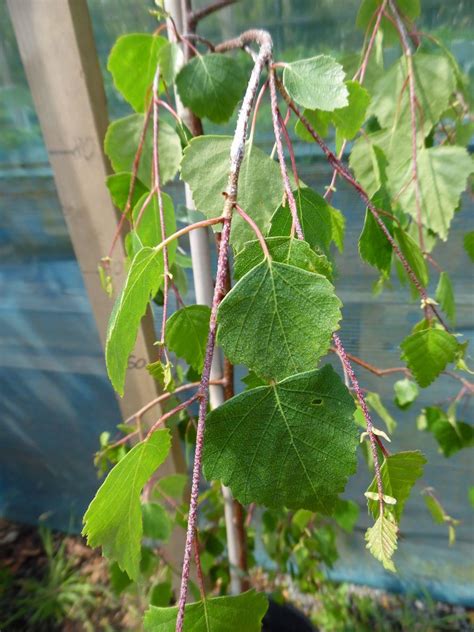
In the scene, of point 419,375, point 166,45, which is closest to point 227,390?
point 419,375

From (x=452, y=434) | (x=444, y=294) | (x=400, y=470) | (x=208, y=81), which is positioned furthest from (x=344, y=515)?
(x=208, y=81)

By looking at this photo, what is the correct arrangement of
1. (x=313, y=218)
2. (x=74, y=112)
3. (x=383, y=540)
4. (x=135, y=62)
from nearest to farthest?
(x=383, y=540) < (x=313, y=218) < (x=135, y=62) < (x=74, y=112)

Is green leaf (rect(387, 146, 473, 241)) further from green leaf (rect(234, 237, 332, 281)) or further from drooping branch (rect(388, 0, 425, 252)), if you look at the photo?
green leaf (rect(234, 237, 332, 281))

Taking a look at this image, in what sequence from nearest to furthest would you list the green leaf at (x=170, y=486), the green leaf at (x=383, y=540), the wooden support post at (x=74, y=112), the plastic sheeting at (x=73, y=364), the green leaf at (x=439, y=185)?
the green leaf at (x=383, y=540), the green leaf at (x=439, y=185), the wooden support post at (x=74, y=112), the green leaf at (x=170, y=486), the plastic sheeting at (x=73, y=364)

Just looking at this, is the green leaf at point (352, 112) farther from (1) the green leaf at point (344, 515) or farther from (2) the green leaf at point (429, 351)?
(1) the green leaf at point (344, 515)

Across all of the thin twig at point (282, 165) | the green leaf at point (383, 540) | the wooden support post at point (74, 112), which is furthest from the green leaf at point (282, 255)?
the wooden support post at point (74, 112)

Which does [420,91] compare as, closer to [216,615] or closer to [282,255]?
[282,255]

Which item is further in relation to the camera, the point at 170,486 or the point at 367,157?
the point at 170,486
